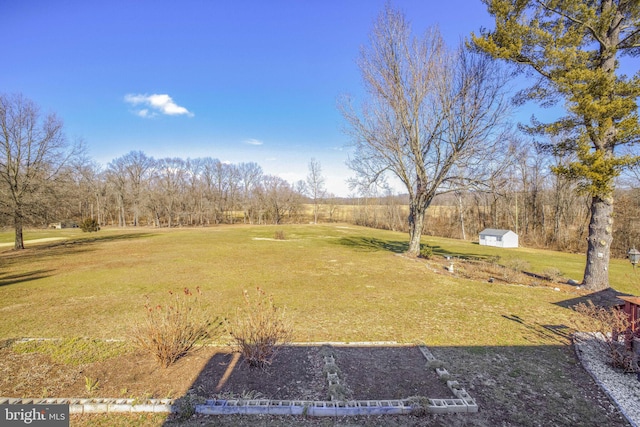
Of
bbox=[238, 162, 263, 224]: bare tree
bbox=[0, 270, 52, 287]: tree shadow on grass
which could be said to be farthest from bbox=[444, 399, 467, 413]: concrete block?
bbox=[238, 162, 263, 224]: bare tree

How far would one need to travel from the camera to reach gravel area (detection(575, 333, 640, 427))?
10.4ft

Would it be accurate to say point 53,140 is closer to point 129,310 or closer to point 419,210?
point 129,310

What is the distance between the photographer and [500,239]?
23656 mm

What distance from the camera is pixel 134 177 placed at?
151 feet

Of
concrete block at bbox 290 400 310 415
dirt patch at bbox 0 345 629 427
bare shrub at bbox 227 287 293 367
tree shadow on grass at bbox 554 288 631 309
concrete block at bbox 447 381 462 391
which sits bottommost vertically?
tree shadow on grass at bbox 554 288 631 309

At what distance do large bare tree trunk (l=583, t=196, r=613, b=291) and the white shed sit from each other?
16.8 m

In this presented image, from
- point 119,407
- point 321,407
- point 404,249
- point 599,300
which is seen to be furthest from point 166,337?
point 404,249

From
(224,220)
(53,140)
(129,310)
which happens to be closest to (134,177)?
(224,220)

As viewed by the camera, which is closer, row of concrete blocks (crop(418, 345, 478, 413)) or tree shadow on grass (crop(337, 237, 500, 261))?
row of concrete blocks (crop(418, 345, 478, 413))

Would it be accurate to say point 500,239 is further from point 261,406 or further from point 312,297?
point 261,406

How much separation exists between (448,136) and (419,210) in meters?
3.75

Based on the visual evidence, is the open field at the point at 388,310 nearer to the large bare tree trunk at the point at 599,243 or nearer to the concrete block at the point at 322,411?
the concrete block at the point at 322,411

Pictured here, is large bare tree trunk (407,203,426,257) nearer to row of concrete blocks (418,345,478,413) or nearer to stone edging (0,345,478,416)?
row of concrete blocks (418,345,478,413)

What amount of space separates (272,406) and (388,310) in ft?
13.8
